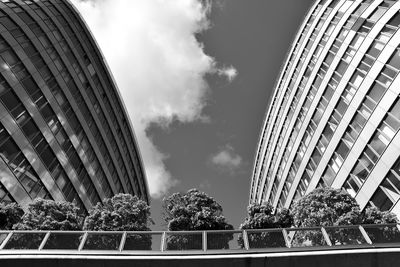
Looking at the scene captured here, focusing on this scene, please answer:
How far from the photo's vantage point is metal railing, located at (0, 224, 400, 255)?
12477 mm

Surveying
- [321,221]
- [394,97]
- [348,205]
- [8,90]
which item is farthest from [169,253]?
[8,90]

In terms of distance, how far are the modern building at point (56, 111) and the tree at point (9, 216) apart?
4788 millimetres

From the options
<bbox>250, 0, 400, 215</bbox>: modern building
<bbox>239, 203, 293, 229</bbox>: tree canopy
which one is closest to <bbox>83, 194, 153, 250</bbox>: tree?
<bbox>239, 203, 293, 229</bbox>: tree canopy

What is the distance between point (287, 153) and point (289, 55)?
41.7 ft

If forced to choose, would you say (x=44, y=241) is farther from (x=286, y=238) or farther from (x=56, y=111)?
(x=56, y=111)

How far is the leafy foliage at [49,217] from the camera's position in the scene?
16.0 metres

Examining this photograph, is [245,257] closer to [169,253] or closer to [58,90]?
[169,253]

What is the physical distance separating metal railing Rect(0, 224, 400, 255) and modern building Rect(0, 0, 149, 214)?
35.0 feet

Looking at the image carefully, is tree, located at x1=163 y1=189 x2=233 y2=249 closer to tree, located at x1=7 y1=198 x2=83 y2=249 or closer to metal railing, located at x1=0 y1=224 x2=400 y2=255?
metal railing, located at x1=0 y1=224 x2=400 y2=255

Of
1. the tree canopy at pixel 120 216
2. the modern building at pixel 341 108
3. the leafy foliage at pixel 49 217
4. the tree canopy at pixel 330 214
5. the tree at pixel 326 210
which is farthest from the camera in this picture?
the modern building at pixel 341 108

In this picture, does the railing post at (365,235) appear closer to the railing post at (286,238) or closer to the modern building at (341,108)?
the railing post at (286,238)

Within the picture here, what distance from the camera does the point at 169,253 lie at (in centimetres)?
1239

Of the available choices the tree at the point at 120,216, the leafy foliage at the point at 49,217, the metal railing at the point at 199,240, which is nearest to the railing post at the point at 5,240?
the metal railing at the point at 199,240

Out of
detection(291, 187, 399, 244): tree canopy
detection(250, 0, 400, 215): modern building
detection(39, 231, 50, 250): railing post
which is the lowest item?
detection(39, 231, 50, 250): railing post
